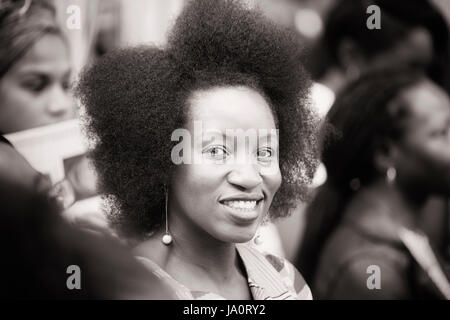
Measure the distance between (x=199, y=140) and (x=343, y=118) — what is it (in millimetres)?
1252

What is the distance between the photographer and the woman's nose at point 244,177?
247 centimetres

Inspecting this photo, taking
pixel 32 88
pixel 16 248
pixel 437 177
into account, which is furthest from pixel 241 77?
pixel 437 177

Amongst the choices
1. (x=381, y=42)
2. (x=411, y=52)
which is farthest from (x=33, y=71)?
(x=411, y=52)

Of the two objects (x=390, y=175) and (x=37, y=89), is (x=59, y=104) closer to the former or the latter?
(x=37, y=89)

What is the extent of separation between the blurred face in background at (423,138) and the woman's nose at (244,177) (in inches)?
54.3

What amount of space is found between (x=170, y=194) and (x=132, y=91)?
0.41m

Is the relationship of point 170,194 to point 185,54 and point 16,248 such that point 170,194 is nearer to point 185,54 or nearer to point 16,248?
point 185,54

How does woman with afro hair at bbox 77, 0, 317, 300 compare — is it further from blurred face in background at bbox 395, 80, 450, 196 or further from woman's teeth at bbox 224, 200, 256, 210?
blurred face in background at bbox 395, 80, 450, 196

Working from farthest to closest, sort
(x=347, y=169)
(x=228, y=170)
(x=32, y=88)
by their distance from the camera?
(x=347, y=169)
(x=32, y=88)
(x=228, y=170)

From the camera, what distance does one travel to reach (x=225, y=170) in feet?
8.13

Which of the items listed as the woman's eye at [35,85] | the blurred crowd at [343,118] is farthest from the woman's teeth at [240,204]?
the woman's eye at [35,85]

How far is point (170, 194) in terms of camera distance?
2.63 metres

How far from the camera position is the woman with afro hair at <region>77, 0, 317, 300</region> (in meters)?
2.49

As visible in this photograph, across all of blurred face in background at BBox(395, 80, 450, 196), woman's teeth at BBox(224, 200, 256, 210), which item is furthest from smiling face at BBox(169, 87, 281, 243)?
blurred face in background at BBox(395, 80, 450, 196)
